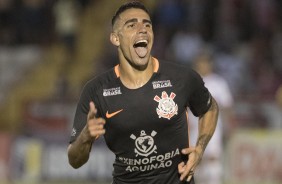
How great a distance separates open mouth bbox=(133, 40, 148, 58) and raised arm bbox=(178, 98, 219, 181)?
0.77 metres

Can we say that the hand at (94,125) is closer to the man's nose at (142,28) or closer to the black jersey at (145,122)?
the black jersey at (145,122)

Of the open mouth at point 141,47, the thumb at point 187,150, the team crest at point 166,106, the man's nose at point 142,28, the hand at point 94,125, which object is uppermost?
the man's nose at point 142,28

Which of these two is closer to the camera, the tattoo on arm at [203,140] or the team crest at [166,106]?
the team crest at [166,106]

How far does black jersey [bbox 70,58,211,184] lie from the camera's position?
246 inches

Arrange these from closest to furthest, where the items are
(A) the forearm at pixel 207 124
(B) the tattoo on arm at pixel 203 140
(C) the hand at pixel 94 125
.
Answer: (C) the hand at pixel 94 125 < (B) the tattoo on arm at pixel 203 140 < (A) the forearm at pixel 207 124

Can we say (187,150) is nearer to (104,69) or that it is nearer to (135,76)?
(135,76)

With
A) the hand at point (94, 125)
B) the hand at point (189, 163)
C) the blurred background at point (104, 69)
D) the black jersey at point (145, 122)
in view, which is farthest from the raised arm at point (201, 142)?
the blurred background at point (104, 69)

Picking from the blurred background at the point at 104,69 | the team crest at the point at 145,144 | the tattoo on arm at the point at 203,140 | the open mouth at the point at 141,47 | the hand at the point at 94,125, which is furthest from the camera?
the blurred background at the point at 104,69

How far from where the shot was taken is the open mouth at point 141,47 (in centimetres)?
634

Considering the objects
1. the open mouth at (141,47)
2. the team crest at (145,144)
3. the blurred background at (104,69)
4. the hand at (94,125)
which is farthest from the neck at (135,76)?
the blurred background at (104,69)

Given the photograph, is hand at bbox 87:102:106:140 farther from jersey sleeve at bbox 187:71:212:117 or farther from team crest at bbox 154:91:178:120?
jersey sleeve at bbox 187:71:212:117

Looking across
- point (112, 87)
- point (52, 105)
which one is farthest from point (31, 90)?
point (112, 87)

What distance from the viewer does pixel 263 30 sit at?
16.7 m

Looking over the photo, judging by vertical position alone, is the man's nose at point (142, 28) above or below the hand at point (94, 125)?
above
